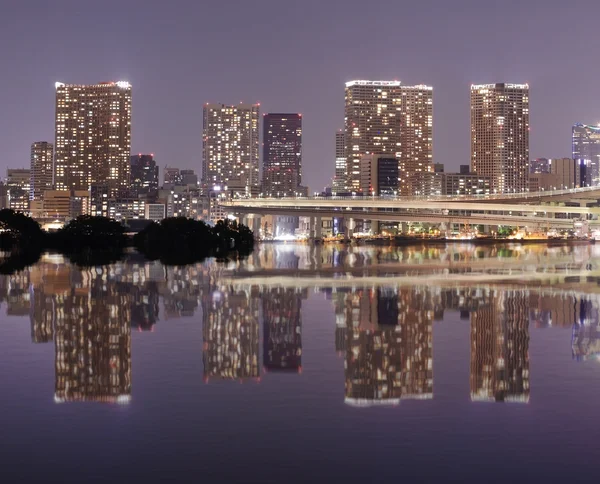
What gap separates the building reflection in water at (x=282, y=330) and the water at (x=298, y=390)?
61 millimetres

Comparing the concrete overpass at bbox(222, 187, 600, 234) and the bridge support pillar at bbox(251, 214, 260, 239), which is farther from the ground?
the concrete overpass at bbox(222, 187, 600, 234)

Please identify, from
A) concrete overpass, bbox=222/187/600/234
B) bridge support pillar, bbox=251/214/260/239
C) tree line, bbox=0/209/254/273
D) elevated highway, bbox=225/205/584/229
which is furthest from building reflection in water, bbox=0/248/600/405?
bridge support pillar, bbox=251/214/260/239

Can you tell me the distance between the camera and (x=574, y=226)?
521 ft

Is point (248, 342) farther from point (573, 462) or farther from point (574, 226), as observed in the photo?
point (574, 226)

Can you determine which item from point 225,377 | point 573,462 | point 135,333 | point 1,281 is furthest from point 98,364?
point 1,281

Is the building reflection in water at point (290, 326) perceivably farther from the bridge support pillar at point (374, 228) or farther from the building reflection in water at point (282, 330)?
the bridge support pillar at point (374, 228)

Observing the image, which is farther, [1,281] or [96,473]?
[1,281]

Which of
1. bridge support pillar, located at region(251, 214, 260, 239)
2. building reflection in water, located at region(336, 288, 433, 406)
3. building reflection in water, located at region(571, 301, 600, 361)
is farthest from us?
bridge support pillar, located at region(251, 214, 260, 239)

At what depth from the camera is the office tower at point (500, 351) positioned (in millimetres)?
13500

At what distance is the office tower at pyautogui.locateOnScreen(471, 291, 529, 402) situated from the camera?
44.3ft

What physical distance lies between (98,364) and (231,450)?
6.02m

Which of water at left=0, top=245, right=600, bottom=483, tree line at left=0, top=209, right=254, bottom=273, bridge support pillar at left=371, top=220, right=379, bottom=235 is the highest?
bridge support pillar at left=371, top=220, right=379, bottom=235

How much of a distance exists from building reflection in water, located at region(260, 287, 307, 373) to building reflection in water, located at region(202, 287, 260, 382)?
242mm

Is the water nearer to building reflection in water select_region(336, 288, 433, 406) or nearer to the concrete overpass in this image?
building reflection in water select_region(336, 288, 433, 406)
